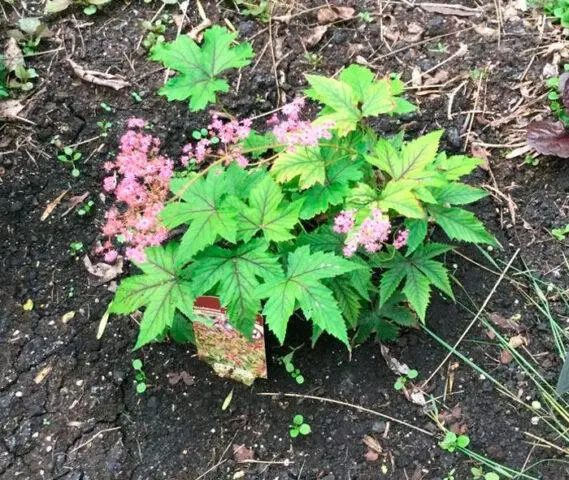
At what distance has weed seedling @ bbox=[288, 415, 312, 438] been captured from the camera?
236 cm

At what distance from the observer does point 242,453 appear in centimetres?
235

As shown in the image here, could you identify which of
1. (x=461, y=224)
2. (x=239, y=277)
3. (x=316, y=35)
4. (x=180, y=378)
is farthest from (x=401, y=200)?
(x=316, y=35)

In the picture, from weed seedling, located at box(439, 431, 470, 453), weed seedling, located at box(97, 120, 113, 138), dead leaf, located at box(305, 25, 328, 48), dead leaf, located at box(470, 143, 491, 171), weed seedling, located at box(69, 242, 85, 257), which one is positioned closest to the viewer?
weed seedling, located at box(439, 431, 470, 453)

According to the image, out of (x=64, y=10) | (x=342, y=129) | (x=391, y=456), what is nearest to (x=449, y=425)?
(x=391, y=456)

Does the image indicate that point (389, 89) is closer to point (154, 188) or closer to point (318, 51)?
point (154, 188)

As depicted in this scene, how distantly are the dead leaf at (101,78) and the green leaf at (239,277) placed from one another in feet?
4.91

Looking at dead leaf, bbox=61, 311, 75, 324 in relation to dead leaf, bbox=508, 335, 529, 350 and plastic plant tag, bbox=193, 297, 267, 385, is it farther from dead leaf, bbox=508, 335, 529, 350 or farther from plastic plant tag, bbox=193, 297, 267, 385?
dead leaf, bbox=508, 335, 529, 350

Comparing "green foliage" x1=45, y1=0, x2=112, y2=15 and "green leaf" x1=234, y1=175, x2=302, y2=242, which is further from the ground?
"green foliage" x1=45, y1=0, x2=112, y2=15

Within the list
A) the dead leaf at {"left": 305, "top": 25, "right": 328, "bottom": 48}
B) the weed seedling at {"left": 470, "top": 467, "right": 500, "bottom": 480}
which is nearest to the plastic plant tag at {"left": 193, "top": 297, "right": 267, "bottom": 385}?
the weed seedling at {"left": 470, "top": 467, "right": 500, "bottom": 480}

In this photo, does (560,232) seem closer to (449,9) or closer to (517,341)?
(517,341)

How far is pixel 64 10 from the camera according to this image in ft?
11.1

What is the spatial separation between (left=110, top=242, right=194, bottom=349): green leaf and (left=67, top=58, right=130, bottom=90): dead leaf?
4.39 ft

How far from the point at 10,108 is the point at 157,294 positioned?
63.1 inches

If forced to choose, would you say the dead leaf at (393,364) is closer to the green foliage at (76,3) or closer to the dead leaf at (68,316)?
the dead leaf at (68,316)
